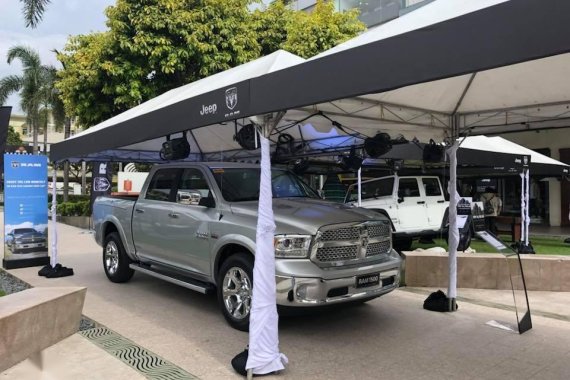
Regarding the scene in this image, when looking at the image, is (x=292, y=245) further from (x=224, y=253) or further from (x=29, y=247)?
(x=29, y=247)

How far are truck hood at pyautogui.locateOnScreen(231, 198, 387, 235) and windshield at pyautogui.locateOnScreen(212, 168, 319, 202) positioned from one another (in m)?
0.28

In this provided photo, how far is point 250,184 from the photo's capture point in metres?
6.70

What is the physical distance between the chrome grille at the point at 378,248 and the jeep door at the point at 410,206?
5.89 metres

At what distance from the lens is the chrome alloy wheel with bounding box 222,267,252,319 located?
18.4 feet

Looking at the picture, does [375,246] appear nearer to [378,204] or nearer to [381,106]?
[381,106]

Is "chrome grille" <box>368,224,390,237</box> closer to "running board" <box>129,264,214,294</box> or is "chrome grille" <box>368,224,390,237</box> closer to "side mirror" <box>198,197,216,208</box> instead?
"side mirror" <box>198,197,216,208</box>

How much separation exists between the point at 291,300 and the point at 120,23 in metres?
11.5

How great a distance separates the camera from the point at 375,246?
5910mm

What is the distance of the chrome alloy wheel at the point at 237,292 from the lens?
5600 mm

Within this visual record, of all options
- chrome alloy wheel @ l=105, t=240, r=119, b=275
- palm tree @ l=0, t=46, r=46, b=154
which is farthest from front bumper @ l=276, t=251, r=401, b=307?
palm tree @ l=0, t=46, r=46, b=154

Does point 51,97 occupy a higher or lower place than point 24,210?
higher

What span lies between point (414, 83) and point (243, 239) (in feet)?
9.72

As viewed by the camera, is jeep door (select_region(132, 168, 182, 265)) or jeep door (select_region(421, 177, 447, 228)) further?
jeep door (select_region(421, 177, 447, 228))

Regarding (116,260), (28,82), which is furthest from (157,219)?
(28,82)
